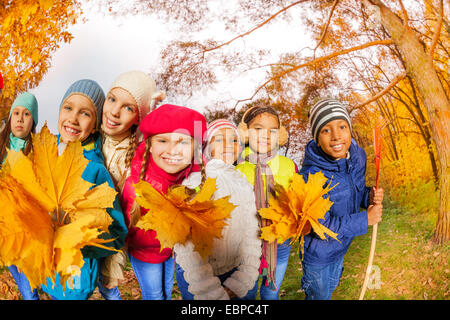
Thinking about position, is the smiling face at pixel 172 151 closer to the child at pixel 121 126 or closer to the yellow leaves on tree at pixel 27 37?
the child at pixel 121 126

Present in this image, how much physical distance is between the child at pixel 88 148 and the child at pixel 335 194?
94 centimetres

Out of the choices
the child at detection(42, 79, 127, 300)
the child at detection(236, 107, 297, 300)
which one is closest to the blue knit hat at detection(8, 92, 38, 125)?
the child at detection(42, 79, 127, 300)

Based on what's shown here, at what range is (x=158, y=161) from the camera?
1.52 meters

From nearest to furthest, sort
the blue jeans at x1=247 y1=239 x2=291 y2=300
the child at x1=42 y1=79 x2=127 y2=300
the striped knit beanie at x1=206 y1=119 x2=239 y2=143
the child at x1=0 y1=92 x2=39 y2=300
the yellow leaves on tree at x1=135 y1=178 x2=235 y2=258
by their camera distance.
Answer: the yellow leaves on tree at x1=135 y1=178 x2=235 y2=258 → the child at x1=42 y1=79 x2=127 y2=300 → the striped knit beanie at x1=206 y1=119 x2=239 y2=143 → the blue jeans at x1=247 y1=239 x2=291 y2=300 → the child at x1=0 y1=92 x2=39 y2=300

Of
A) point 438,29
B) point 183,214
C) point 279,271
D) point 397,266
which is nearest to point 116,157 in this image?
point 183,214

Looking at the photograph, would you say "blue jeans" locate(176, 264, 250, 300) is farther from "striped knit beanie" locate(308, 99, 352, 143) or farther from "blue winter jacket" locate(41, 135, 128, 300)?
"striped knit beanie" locate(308, 99, 352, 143)

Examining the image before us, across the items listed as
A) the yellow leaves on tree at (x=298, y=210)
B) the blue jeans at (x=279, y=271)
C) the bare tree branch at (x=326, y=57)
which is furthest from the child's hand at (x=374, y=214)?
the bare tree branch at (x=326, y=57)

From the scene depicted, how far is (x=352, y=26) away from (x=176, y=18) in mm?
996

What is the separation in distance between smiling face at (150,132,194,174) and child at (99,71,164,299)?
173 millimetres

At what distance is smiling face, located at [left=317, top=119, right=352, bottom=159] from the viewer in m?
1.63

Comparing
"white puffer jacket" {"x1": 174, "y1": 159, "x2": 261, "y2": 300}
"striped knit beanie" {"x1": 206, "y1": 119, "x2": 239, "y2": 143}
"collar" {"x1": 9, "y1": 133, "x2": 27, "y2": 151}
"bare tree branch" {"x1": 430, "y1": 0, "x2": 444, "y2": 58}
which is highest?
"bare tree branch" {"x1": 430, "y1": 0, "x2": 444, "y2": 58}

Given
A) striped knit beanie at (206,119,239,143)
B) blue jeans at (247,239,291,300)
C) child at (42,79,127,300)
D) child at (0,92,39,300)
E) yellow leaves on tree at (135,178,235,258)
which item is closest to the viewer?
yellow leaves on tree at (135,178,235,258)

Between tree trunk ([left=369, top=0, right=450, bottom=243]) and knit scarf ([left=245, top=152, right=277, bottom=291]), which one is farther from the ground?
tree trunk ([left=369, top=0, right=450, bottom=243])

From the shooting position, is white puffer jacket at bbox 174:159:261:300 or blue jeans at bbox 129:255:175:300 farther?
blue jeans at bbox 129:255:175:300
